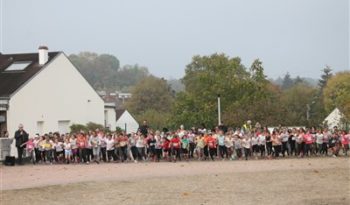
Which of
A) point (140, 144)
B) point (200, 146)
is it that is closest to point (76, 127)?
point (140, 144)

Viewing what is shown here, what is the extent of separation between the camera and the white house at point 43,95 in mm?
42425

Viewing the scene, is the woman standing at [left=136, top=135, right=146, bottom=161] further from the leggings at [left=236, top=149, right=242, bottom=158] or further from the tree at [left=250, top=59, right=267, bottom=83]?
the tree at [left=250, top=59, right=267, bottom=83]

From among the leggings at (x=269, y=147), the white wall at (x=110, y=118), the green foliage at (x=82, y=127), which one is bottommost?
the leggings at (x=269, y=147)

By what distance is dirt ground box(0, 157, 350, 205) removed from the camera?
53.3 feet

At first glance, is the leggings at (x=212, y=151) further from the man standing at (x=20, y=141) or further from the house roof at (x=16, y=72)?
the house roof at (x=16, y=72)

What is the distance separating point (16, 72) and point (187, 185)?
96.2 ft

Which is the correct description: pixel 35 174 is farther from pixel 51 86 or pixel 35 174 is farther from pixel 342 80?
pixel 342 80

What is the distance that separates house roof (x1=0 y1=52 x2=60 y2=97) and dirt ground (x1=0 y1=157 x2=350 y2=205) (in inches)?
689

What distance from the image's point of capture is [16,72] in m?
46.2

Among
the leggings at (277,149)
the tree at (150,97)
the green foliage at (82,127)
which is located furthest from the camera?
the tree at (150,97)

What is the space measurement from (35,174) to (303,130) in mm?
13621

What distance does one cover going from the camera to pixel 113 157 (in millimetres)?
33469

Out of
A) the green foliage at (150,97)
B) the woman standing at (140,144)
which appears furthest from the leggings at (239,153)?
the green foliage at (150,97)

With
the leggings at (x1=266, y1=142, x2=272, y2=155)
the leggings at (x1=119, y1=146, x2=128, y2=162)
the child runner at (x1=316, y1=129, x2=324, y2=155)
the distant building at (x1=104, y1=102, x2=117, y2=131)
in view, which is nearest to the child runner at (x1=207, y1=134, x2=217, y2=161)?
the leggings at (x1=266, y1=142, x2=272, y2=155)
